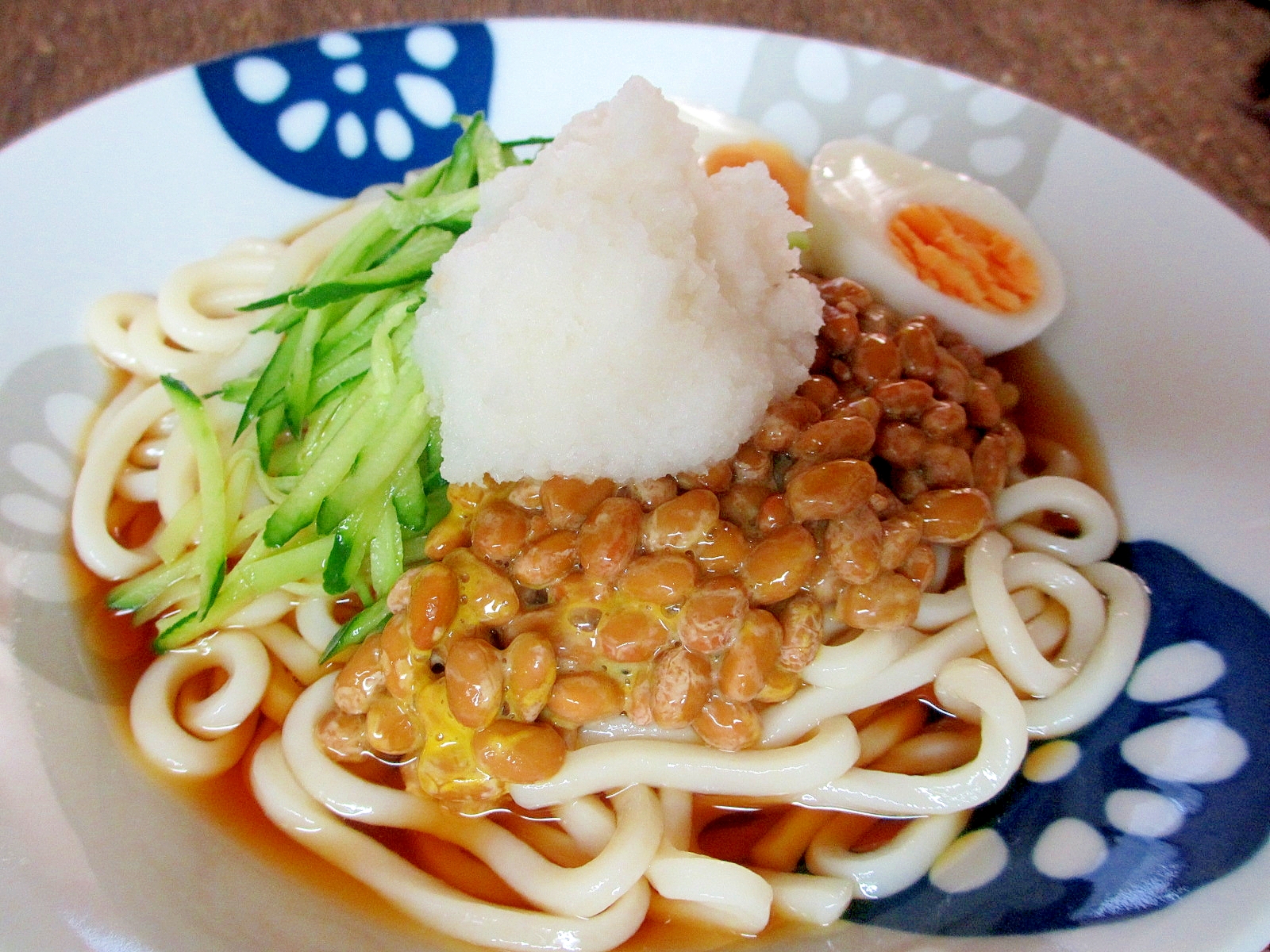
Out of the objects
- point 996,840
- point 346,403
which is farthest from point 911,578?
point 346,403

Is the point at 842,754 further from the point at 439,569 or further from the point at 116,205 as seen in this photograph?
the point at 116,205

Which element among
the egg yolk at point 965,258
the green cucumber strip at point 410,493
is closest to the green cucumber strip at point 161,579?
the green cucumber strip at point 410,493

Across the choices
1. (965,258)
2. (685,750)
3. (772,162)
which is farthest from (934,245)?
(685,750)

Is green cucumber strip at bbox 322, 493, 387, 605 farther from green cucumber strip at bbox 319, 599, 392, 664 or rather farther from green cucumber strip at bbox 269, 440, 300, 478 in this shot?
green cucumber strip at bbox 269, 440, 300, 478

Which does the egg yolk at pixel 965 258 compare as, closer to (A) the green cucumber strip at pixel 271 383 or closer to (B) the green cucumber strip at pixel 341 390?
(B) the green cucumber strip at pixel 341 390

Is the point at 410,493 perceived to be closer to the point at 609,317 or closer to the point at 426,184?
the point at 609,317
